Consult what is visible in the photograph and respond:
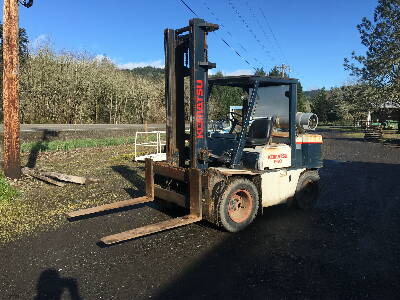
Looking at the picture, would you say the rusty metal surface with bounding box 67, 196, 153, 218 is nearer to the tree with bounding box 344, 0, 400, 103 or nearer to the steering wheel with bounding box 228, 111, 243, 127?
the steering wheel with bounding box 228, 111, 243, 127

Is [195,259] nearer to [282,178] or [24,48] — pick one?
[282,178]

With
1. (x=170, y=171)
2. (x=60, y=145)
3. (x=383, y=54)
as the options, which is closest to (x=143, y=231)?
(x=170, y=171)

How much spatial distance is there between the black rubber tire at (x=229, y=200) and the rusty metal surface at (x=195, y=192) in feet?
1.09

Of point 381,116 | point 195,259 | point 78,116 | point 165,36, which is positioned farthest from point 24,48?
point 381,116

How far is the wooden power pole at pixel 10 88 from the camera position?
31.8 feet

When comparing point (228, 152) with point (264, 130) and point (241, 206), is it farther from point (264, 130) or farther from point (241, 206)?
point (241, 206)

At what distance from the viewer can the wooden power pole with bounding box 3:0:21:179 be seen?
9.68m

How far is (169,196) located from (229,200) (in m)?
1.18

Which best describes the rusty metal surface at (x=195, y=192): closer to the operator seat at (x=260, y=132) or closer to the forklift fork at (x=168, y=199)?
the forklift fork at (x=168, y=199)

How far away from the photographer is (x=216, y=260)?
15.8 ft

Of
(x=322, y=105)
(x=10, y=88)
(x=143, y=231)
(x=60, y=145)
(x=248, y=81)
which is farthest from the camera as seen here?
(x=322, y=105)

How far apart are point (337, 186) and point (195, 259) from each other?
6.42m

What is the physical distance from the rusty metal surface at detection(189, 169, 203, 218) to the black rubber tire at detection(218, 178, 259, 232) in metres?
0.33

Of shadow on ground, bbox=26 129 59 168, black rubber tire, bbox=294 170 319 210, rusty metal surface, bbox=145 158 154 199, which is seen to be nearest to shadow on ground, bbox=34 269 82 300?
rusty metal surface, bbox=145 158 154 199
